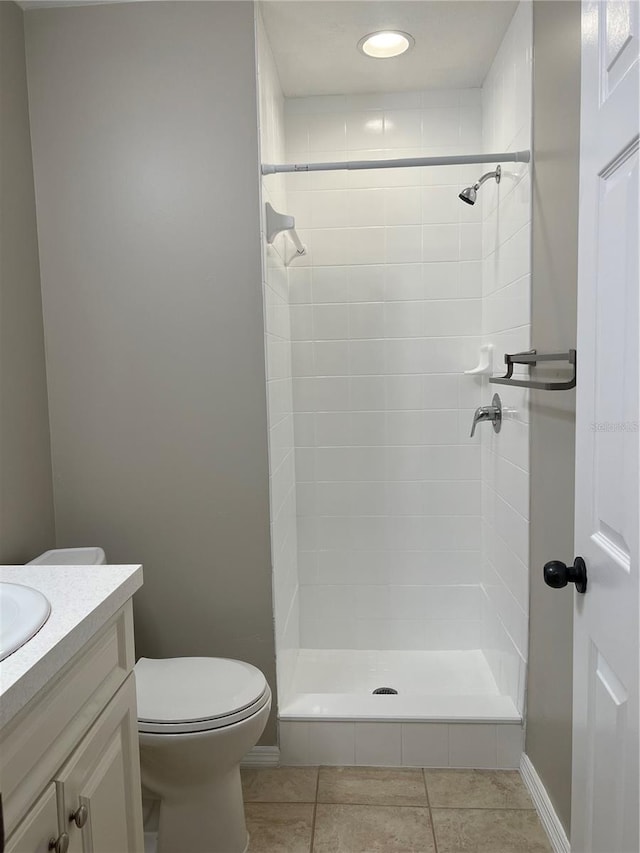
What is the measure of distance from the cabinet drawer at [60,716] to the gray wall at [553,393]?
112cm

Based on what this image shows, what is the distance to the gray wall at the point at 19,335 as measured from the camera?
6.43ft

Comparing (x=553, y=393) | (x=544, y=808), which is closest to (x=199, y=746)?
(x=544, y=808)

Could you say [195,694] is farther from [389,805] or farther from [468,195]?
[468,195]

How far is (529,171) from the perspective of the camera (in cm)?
201

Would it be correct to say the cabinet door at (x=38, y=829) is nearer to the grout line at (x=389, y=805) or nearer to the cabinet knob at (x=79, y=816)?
the cabinet knob at (x=79, y=816)

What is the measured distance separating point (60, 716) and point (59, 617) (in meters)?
0.16

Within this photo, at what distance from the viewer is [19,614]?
112 centimetres

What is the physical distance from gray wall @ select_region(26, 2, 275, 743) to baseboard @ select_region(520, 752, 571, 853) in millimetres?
922

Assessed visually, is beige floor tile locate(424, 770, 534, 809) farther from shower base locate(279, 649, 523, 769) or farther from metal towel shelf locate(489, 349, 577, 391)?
metal towel shelf locate(489, 349, 577, 391)

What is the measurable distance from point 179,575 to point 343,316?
1274 mm

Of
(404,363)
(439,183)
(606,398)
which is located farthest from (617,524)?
(439,183)

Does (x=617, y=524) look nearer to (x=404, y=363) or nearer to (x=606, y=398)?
(x=606, y=398)

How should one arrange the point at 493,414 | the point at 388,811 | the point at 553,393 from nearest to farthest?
the point at 553,393, the point at 388,811, the point at 493,414

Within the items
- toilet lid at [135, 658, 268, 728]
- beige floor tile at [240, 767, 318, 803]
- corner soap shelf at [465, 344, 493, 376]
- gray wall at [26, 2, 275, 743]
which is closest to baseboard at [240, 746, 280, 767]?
beige floor tile at [240, 767, 318, 803]
